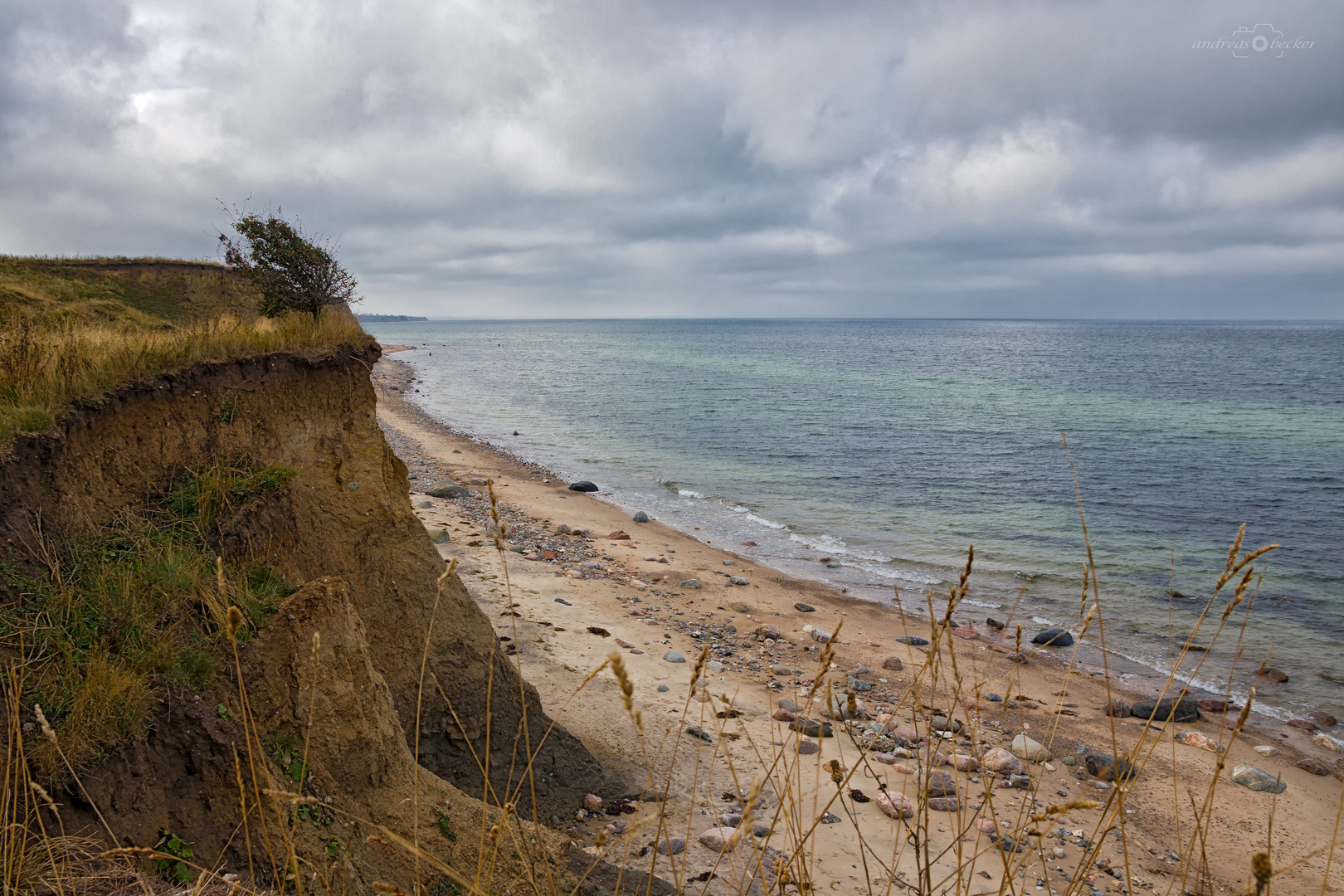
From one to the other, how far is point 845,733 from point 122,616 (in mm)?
8214

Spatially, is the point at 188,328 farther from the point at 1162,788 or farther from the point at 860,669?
the point at 1162,788

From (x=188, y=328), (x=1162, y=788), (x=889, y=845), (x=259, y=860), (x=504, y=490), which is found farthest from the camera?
(x=504, y=490)

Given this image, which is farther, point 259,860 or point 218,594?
point 218,594

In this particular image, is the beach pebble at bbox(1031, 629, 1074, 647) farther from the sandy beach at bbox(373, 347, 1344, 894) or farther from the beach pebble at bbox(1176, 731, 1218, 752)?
the beach pebble at bbox(1176, 731, 1218, 752)

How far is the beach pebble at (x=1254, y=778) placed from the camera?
991 centimetres

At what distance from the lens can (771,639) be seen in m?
13.6

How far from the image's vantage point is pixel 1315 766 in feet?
34.8

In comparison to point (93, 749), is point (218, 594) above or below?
above

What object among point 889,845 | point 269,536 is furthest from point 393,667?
point 889,845

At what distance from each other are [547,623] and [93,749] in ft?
28.6

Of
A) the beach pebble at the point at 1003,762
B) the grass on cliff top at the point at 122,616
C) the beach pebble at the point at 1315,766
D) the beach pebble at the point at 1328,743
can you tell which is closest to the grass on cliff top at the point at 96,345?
the grass on cliff top at the point at 122,616

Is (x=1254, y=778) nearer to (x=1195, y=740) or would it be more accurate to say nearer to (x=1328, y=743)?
(x=1195, y=740)

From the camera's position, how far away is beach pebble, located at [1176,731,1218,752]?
11.2 meters

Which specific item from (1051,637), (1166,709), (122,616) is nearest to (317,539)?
(122,616)
